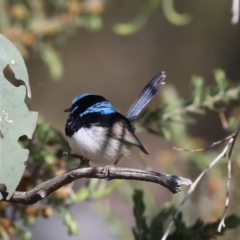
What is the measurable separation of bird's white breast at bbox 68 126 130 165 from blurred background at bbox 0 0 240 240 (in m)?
0.10

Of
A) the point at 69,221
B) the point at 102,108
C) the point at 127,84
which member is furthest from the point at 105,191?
the point at 127,84

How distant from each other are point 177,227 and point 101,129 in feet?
2.22

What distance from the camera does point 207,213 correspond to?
3.47 m

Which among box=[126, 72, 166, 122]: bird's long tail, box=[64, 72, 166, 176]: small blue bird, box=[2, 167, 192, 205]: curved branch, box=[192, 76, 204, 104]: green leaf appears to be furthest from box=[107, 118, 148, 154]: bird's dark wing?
box=[2, 167, 192, 205]: curved branch

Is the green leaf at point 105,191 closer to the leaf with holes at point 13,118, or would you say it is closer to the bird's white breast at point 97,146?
the bird's white breast at point 97,146

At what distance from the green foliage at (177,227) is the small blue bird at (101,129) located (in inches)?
11.8

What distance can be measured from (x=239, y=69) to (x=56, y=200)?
18.2ft

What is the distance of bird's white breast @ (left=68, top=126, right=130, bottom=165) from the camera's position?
2.72 m

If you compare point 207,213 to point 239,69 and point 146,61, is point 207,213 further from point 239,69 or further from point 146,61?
point 146,61

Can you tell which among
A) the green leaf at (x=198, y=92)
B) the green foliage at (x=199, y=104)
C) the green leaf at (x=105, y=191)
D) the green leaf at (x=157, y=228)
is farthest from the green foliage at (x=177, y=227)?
the green leaf at (x=198, y=92)

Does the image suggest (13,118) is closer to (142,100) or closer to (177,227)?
(177,227)

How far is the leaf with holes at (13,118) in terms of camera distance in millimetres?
2143

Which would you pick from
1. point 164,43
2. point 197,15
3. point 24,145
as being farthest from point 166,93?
point 164,43

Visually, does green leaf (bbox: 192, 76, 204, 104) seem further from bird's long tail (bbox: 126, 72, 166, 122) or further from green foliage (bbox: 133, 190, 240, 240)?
green foliage (bbox: 133, 190, 240, 240)
